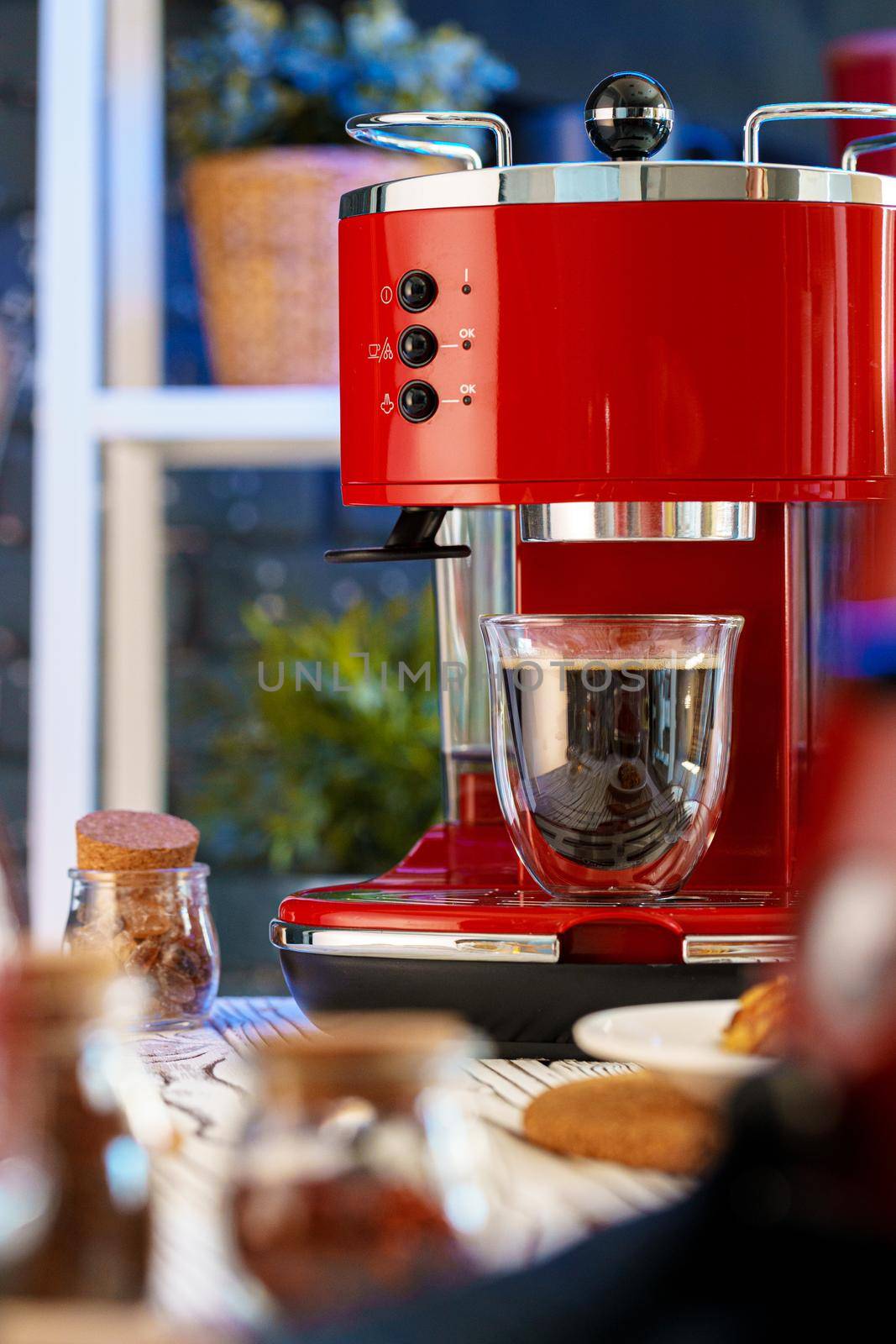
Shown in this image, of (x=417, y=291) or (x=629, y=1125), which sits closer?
(x=629, y=1125)

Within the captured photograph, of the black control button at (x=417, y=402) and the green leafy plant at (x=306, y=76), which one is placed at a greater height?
the green leafy plant at (x=306, y=76)

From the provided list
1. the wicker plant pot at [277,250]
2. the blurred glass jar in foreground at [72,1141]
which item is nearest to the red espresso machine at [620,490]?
the blurred glass jar in foreground at [72,1141]

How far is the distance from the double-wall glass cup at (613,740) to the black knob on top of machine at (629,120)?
226 millimetres

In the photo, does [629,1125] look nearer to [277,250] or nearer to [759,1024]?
[759,1024]

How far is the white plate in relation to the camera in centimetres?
52

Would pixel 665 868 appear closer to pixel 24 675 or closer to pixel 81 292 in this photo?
pixel 81 292

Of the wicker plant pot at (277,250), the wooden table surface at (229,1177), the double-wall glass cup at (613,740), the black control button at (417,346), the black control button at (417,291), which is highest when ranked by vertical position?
the wicker plant pot at (277,250)

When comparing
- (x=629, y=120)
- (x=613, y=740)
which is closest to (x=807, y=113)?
(x=629, y=120)

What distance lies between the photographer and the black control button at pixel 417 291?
771mm

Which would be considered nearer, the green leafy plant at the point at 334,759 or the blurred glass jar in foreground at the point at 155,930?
the blurred glass jar in foreground at the point at 155,930

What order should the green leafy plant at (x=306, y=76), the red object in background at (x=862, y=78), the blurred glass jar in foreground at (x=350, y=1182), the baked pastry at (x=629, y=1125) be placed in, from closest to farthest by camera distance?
1. the blurred glass jar in foreground at (x=350, y=1182)
2. the baked pastry at (x=629, y=1125)
3. the red object in background at (x=862, y=78)
4. the green leafy plant at (x=306, y=76)

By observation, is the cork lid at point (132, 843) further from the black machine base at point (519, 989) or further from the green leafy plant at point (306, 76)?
the green leafy plant at point (306, 76)

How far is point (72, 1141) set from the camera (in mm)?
399

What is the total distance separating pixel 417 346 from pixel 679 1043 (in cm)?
36
